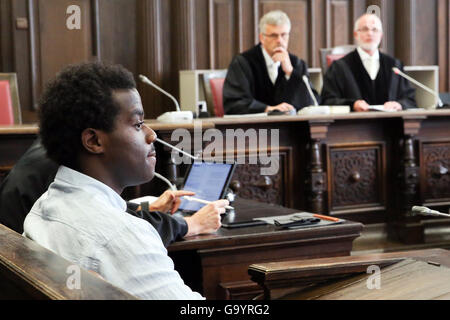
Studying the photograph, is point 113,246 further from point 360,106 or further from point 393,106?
point 393,106

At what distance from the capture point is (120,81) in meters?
1.59

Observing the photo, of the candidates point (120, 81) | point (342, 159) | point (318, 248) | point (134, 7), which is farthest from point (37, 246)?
point (134, 7)

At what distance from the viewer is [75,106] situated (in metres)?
1.55

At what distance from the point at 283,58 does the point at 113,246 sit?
4.84 meters

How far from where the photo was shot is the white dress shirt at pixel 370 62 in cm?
646

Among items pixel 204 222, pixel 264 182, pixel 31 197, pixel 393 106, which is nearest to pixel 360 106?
pixel 393 106

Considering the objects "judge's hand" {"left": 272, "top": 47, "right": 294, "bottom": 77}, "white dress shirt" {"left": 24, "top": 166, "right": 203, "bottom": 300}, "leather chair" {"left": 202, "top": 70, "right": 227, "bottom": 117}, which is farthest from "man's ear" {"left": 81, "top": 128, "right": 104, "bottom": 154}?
"leather chair" {"left": 202, "top": 70, "right": 227, "bottom": 117}

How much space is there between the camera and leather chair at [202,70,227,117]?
20.9 ft

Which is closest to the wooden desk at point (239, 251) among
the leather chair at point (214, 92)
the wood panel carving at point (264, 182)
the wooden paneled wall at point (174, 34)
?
the wood panel carving at point (264, 182)

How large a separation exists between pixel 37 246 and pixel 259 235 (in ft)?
3.93

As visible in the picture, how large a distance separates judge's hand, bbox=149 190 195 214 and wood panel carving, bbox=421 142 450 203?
9.41 ft

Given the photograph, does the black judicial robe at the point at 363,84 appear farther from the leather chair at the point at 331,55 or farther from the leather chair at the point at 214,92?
the leather chair at the point at 214,92

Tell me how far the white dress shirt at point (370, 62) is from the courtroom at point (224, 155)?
16 mm
